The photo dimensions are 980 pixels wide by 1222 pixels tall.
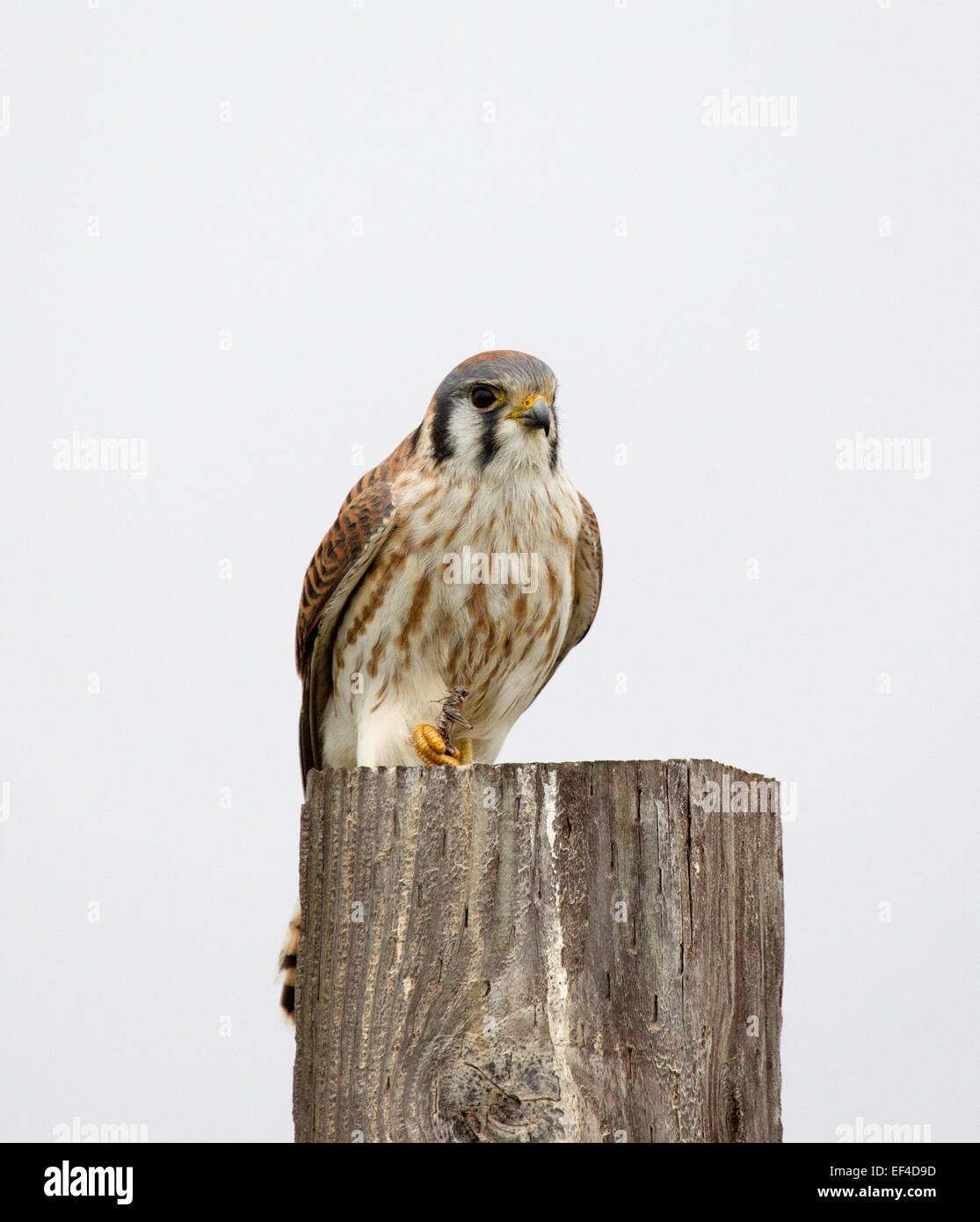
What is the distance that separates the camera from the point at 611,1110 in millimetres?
2344

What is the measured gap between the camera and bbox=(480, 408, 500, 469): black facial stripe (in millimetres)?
4211

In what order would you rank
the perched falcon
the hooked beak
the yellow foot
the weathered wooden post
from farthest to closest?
the perched falcon
the hooked beak
the yellow foot
the weathered wooden post

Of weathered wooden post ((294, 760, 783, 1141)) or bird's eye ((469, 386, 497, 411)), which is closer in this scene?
weathered wooden post ((294, 760, 783, 1141))

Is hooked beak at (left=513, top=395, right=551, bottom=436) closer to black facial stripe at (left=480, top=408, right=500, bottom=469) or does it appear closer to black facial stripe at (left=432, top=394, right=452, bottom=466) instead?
black facial stripe at (left=480, top=408, right=500, bottom=469)

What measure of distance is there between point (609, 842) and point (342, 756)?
7.96 feet

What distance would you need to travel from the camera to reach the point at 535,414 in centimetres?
413

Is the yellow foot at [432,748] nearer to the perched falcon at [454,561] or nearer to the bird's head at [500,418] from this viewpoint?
the perched falcon at [454,561]

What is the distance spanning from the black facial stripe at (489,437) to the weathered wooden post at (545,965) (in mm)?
1849

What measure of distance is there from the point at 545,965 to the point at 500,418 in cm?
221

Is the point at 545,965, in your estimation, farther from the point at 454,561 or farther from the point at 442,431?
the point at 442,431

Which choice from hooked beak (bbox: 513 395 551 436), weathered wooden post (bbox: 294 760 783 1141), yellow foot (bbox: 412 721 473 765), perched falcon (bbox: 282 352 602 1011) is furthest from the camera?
perched falcon (bbox: 282 352 602 1011)

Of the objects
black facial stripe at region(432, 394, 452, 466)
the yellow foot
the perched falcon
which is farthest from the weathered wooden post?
black facial stripe at region(432, 394, 452, 466)

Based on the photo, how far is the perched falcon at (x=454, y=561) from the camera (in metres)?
4.23

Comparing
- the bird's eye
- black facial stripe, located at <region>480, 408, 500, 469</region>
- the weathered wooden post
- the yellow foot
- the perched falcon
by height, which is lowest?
the weathered wooden post
